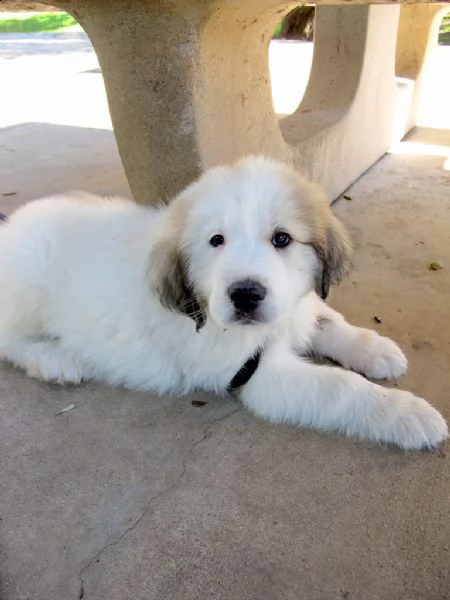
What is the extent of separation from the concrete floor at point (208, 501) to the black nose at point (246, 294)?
0.71m

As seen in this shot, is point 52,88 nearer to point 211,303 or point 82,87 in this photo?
point 82,87

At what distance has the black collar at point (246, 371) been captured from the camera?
2.51 meters

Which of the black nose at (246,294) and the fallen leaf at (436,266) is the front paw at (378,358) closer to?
the black nose at (246,294)

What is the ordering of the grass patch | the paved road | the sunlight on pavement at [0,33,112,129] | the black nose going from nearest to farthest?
1. the black nose
2. the sunlight on pavement at [0,33,112,129]
3. the paved road
4. the grass patch

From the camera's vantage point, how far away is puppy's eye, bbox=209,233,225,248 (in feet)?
7.01

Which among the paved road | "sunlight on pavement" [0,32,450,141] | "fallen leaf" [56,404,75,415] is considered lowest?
the paved road

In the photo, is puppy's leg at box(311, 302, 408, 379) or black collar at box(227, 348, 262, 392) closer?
black collar at box(227, 348, 262, 392)

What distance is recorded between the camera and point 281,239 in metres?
2.14

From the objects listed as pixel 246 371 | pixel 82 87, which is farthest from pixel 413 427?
pixel 82 87

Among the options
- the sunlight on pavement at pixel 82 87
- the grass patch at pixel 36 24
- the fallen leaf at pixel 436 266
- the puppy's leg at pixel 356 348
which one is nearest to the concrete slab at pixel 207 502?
the puppy's leg at pixel 356 348

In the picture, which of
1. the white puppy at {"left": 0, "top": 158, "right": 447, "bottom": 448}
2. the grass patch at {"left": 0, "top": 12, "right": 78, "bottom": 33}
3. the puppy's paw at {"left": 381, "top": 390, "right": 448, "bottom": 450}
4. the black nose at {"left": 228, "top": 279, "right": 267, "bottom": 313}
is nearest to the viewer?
the black nose at {"left": 228, "top": 279, "right": 267, "bottom": 313}

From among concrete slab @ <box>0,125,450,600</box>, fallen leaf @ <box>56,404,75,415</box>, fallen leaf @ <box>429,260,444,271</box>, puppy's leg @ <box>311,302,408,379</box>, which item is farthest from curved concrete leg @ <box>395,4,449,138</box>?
fallen leaf @ <box>56,404,75,415</box>

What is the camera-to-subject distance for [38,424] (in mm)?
2502

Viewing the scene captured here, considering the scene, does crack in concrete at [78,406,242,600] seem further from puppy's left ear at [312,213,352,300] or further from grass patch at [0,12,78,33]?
grass patch at [0,12,78,33]
